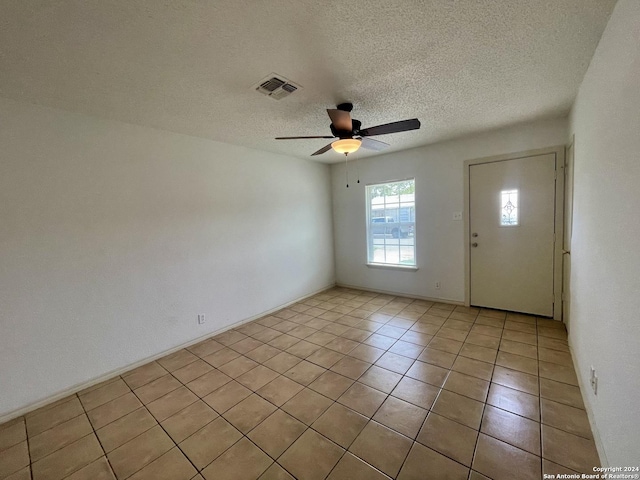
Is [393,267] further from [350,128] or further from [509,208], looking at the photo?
[350,128]

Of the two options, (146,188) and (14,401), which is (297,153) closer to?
(146,188)

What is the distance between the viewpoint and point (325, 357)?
104 inches

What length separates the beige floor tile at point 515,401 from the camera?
1794 mm

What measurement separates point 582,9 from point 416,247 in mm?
3110

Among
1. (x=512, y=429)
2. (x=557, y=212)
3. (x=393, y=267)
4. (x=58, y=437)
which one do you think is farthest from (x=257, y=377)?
(x=557, y=212)

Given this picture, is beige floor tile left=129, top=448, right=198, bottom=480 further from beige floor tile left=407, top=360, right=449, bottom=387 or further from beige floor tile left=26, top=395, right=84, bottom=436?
beige floor tile left=407, top=360, right=449, bottom=387

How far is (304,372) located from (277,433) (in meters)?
0.69

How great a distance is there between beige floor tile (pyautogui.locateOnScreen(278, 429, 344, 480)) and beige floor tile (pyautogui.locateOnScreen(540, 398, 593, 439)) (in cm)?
139

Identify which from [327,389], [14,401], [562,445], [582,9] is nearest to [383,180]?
[582,9]

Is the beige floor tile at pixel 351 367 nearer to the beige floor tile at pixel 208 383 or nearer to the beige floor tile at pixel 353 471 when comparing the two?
the beige floor tile at pixel 353 471

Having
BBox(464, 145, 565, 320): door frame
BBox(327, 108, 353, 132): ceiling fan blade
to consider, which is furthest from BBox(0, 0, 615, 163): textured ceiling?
BBox(464, 145, 565, 320): door frame

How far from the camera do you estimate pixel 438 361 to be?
8.07 feet

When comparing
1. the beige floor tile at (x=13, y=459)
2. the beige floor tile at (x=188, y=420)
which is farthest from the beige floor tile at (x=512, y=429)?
the beige floor tile at (x=13, y=459)

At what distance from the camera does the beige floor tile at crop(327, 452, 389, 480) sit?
1.40 metres
